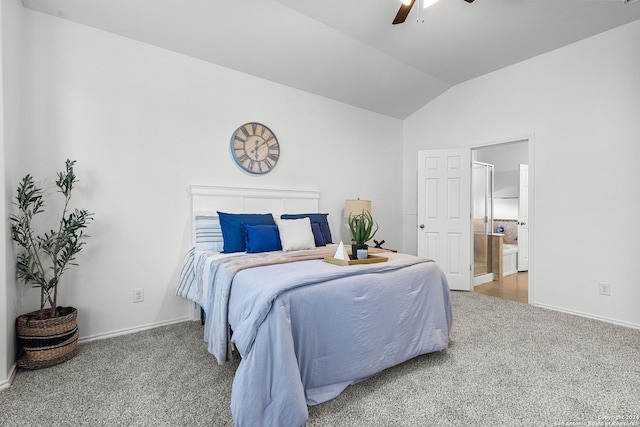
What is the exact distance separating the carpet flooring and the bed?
6.8 inches

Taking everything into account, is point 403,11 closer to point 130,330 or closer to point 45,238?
point 45,238

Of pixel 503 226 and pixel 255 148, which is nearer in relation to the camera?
pixel 255 148

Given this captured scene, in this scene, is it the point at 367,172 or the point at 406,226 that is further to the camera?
the point at 406,226

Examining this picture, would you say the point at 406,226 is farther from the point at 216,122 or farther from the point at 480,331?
the point at 216,122

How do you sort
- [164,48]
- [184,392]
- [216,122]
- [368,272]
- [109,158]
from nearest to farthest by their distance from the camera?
[184,392], [368,272], [109,158], [164,48], [216,122]

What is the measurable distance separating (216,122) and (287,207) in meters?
1.25

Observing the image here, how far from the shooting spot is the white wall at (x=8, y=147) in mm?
1804

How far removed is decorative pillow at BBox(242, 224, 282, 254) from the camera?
2.71 m

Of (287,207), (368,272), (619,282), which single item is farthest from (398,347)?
(619,282)

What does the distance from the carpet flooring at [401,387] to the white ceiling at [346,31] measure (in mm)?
2796

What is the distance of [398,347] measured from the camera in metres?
1.94

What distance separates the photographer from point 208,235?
2871 millimetres

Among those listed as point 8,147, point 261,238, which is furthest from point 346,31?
point 8,147

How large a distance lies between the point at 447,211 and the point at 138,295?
3.90 metres
